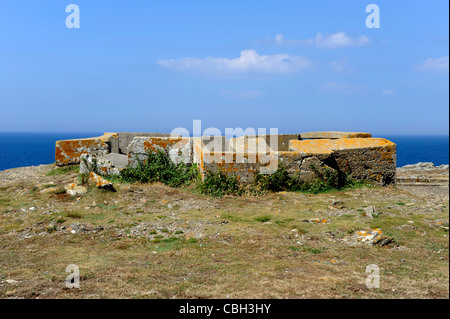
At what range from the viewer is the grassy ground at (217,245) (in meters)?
4.12

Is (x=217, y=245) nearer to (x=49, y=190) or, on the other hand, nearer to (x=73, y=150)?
(x=49, y=190)

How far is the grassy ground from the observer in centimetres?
412

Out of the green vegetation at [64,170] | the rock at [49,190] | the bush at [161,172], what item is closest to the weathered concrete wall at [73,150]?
the green vegetation at [64,170]

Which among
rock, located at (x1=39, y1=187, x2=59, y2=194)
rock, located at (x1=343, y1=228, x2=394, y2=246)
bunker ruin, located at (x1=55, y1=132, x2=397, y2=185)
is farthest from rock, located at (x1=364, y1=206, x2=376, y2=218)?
rock, located at (x1=39, y1=187, x2=59, y2=194)

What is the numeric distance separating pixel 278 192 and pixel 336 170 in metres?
1.92

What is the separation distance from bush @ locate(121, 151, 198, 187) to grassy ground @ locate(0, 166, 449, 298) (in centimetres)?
120

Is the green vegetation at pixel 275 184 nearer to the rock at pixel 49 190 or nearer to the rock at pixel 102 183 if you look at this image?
the rock at pixel 102 183

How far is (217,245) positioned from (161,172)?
6.08m

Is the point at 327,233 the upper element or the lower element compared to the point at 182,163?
lower

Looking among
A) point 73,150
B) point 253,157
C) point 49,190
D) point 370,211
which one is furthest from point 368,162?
point 73,150

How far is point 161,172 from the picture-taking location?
11586mm

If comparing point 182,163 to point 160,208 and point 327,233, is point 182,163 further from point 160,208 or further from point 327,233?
point 327,233
